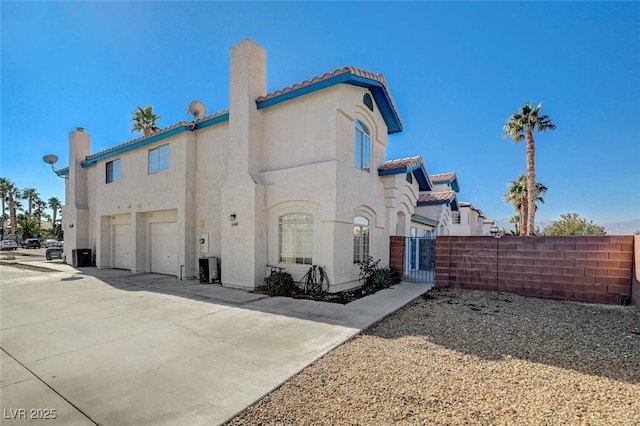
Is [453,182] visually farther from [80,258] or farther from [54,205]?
[54,205]

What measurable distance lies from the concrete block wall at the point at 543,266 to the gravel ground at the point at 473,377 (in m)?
1.78

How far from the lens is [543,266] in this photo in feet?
31.2

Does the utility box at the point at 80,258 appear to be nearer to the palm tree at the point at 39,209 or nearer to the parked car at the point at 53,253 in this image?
the parked car at the point at 53,253

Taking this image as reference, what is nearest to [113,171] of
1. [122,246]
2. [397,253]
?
[122,246]

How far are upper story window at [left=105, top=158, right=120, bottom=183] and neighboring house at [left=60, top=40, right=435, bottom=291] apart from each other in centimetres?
272

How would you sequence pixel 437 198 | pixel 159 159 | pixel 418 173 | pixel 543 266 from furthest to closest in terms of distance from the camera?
pixel 437 198 < pixel 418 173 < pixel 159 159 < pixel 543 266

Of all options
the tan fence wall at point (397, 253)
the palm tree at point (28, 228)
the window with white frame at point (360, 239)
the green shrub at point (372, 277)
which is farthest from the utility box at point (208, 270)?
the palm tree at point (28, 228)

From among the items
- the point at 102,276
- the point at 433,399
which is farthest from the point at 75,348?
the point at 102,276

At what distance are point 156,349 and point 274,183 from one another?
22.1 ft

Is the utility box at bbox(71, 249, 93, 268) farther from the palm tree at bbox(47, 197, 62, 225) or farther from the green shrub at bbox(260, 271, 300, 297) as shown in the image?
the palm tree at bbox(47, 197, 62, 225)

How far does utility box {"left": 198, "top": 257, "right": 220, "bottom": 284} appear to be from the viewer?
12.0 m

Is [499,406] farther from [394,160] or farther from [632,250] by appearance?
[394,160]

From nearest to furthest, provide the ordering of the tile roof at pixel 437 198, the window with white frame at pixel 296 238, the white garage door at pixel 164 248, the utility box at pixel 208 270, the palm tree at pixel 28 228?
the window with white frame at pixel 296 238 < the utility box at pixel 208 270 < the white garage door at pixel 164 248 < the tile roof at pixel 437 198 < the palm tree at pixel 28 228

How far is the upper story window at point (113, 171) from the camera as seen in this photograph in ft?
56.4
